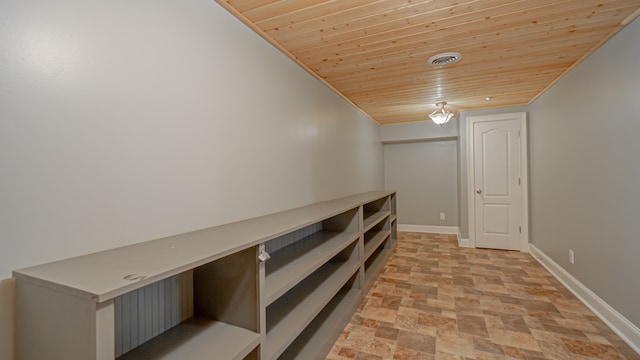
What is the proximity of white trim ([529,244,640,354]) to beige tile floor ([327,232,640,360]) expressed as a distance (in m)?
0.05

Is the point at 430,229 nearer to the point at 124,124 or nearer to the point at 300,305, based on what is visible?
the point at 300,305

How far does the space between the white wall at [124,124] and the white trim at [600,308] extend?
8.77 ft

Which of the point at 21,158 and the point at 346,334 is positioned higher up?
the point at 21,158

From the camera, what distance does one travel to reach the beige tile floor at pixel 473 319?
1.90m

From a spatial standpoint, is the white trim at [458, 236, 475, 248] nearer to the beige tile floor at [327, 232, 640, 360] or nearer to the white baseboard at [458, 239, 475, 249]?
the white baseboard at [458, 239, 475, 249]

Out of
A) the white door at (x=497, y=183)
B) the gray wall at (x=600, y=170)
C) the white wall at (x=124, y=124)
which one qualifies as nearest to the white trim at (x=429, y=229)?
the white door at (x=497, y=183)

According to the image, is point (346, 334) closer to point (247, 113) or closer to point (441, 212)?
point (247, 113)

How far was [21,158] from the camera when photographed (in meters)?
0.85

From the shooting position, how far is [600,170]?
7.46 feet

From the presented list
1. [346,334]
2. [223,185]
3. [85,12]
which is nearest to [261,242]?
[223,185]

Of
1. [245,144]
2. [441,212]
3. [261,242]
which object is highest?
[245,144]

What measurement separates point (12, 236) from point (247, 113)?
1.25m

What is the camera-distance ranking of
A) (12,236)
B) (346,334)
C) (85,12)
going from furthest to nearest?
(346,334), (85,12), (12,236)

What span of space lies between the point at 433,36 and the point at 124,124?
6.99 feet
